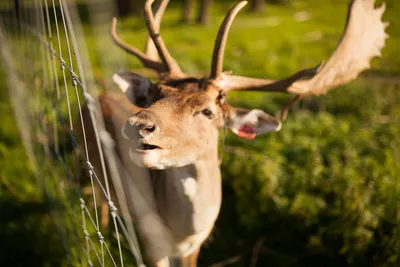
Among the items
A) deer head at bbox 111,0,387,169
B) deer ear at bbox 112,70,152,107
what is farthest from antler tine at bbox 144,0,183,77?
deer ear at bbox 112,70,152,107

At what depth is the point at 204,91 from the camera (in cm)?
271

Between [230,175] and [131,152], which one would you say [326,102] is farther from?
[131,152]

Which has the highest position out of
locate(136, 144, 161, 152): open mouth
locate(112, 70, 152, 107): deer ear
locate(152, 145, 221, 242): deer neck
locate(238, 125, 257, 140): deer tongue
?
locate(112, 70, 152, 107): deer ear

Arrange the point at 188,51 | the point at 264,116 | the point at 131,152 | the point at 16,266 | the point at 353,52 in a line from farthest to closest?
1. the point at 188,51
2. the point at 16,266
3. the point at 353,52
4. the point at 264,116
5. the point at 131,152

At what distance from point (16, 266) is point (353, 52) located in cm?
340

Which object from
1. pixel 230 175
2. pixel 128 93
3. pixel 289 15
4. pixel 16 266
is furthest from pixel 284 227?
pixel 289 15

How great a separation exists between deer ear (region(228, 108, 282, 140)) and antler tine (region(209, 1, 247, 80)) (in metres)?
0.34

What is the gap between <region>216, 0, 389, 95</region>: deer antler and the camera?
2.97 metres

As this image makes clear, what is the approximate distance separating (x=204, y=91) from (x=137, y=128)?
2.40 ft

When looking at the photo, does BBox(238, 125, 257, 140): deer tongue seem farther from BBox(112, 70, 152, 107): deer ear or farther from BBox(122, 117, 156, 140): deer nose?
BBox(122, 117, 156, 140): deer nose

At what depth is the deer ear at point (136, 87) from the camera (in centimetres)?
303

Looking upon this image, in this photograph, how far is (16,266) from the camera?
346 cm

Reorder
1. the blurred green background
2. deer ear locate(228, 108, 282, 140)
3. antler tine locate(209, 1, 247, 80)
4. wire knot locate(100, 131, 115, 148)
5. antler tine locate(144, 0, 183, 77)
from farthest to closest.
→ the blurred green background
wire knot locate(100, 131, 115, 148)
deer ear locate(228, 108, 282, 140)
antler tine locate(144, 0, 183, 77)
antler tine locate(209, 1, 247, 80)

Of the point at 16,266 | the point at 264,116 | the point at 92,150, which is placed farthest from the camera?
the point at 92,150
